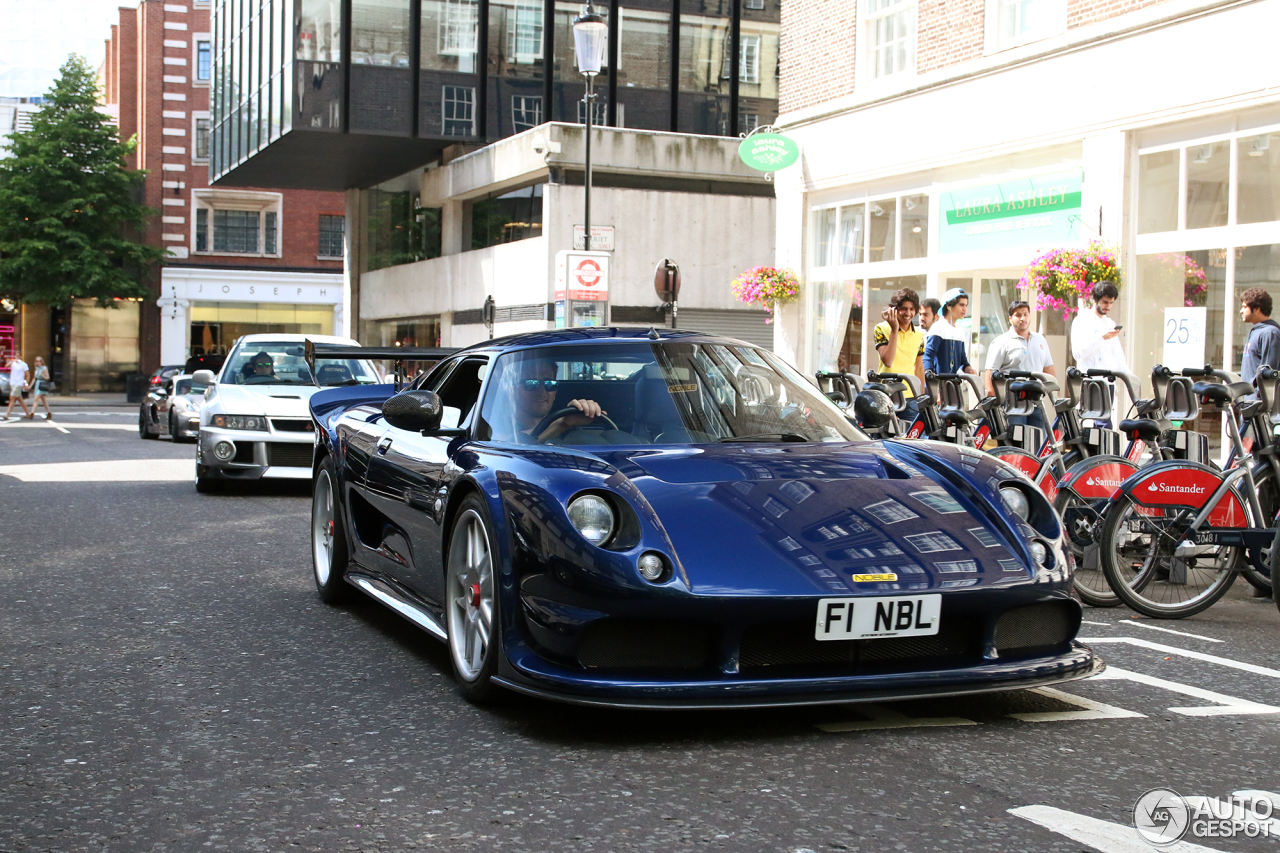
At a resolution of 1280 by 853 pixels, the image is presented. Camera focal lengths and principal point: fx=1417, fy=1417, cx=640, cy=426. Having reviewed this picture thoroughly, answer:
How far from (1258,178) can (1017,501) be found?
981cm

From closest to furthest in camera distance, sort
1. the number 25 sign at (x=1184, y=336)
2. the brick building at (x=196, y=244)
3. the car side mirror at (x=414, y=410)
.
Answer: the car side mirror at (x=414, y=410)
the number 25 sign at (x=1184, y=336)
the brick building at (x=196, y=244)

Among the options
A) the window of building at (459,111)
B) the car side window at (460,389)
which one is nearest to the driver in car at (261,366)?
the car side window at (460,389)

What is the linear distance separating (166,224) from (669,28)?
94.1 ft

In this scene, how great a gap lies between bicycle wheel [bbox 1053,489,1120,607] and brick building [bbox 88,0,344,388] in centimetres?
4872

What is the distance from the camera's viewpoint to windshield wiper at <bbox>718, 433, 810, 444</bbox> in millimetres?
5258

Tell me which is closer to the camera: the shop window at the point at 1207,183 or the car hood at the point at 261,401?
the car hood at the point at 261,401

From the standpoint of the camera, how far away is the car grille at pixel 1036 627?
14.8ft

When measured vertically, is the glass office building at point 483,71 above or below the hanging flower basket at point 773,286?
above

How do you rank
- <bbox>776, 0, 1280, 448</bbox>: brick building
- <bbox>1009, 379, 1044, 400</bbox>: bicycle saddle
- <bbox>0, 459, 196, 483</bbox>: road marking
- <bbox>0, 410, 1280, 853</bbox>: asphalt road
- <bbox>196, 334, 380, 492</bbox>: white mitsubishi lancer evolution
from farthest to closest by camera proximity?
1. <bbox>0, 459, 196, 483</bbox>: road marking
2. <bbox>776, 0, 1280, 448</bbox>: brick building
3. <bbox>196, 334, 380, 492</bbox>: white mitsubishi lancer evolution
4. <bbox>1009, 379, 1044, 400</bbox>: bicycle saddle
5. <bbox>0, 410, 1280, 853</bbox>: asphalt road

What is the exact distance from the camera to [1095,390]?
26.6 feet

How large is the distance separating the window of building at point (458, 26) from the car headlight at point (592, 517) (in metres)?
28.5

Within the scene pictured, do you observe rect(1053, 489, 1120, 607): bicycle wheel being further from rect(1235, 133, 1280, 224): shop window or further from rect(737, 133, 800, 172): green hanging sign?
rect(737, 133, 800, 172): green hanging sign

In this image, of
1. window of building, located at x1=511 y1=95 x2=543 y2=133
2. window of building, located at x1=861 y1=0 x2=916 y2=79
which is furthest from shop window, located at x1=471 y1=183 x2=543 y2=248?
window of building, located at x1=861 y1=0 x2=916 y2=79

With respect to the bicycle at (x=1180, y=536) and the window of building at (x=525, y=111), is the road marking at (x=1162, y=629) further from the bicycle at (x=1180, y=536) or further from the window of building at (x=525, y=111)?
the window of building at (x=525, y=111)
